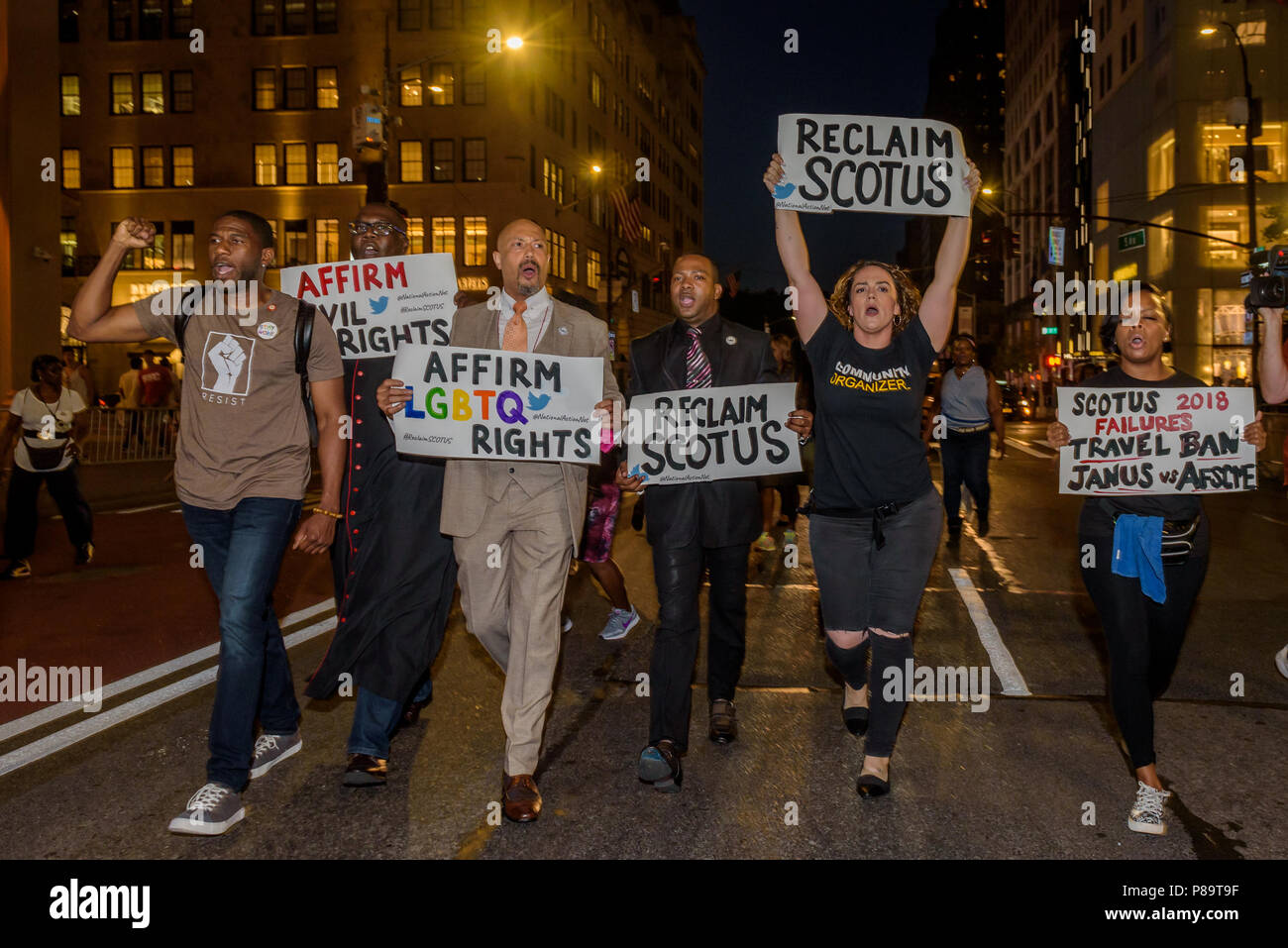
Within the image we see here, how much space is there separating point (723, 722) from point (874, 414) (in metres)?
1.65

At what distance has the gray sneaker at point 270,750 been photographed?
4.53m

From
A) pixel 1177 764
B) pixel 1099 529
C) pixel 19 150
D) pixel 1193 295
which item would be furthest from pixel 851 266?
pixel 1193 295

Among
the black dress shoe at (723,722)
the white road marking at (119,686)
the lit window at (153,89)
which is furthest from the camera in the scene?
the lit window at (153,89)

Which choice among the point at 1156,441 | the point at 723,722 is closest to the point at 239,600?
the point at 723,722

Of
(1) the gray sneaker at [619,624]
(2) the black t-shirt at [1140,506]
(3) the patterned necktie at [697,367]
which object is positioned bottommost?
(1) the gray sneaker at [619,624]

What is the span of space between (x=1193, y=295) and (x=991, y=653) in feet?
150

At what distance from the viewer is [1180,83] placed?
4638cm

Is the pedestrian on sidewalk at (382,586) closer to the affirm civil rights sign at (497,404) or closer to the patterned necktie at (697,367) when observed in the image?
the affirm civil rights sign at (497,404)

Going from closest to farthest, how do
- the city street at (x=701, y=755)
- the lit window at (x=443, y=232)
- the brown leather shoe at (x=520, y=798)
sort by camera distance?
A: the city street at (x=701, y=755) < the brown leather shoe at (x=520, y=798) < the lit window at (x=443, y=232)

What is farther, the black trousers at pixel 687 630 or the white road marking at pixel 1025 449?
the white road marking at pixel 1025 449

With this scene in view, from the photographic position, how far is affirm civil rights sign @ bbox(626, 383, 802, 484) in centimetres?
485

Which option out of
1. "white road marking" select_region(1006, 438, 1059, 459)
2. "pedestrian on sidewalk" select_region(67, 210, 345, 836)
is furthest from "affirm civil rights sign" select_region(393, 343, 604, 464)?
"white road marking" select_region(1006, 438, 1059, 459)

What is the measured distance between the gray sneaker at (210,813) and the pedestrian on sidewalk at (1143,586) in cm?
338

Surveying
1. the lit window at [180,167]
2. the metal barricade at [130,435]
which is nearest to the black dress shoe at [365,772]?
the metal barricade at [130,435]
